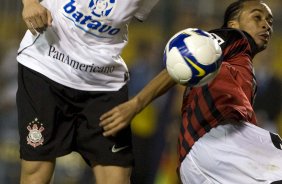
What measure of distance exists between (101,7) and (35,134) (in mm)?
573

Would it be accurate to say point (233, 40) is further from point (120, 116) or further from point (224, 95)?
point (120, 116)

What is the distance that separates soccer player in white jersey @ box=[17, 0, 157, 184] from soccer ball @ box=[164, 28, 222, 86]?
361mm

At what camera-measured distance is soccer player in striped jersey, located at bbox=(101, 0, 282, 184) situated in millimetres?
2770

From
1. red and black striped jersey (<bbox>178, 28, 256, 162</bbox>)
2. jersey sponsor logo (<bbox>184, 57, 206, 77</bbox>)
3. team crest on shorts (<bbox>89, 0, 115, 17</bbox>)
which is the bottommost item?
red and black striped jersey (<bbox>178, 28, 256, 162</bbox>)

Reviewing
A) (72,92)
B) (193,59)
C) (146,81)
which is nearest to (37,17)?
(72,92)

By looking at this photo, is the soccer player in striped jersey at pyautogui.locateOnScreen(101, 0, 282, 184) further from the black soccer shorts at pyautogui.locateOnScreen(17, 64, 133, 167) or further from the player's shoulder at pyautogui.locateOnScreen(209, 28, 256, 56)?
the black soccer shorts at pyautogui.locateOnScreen(17, 64, 133, 167)

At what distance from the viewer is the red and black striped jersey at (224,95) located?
110 inches

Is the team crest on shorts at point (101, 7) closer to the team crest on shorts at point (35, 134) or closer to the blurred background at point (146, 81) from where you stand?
the team crest on shorts at point (35, 134)

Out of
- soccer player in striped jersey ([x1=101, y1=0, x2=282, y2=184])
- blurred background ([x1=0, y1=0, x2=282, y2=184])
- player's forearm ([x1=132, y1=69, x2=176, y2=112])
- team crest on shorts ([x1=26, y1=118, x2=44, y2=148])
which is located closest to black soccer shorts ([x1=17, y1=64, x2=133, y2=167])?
team crest on shorts ([x1=26, y1=118, x2=44, y2=148])

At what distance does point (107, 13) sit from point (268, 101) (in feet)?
6.17

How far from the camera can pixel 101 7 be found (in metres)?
2.83

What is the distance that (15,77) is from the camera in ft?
14.6

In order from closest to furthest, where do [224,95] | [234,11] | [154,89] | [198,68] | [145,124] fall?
[198,68], [154,89], [224,95], [234,11], [145,124]

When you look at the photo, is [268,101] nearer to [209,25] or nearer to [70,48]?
[209,25]
